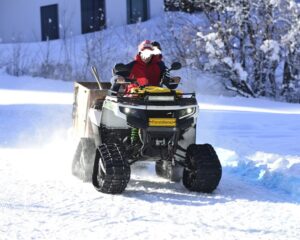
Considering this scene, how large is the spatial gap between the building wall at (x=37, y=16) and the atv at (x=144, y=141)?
20.5 meters

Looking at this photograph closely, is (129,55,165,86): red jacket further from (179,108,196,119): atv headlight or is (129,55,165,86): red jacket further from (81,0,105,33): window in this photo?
(81,0,105,33): window

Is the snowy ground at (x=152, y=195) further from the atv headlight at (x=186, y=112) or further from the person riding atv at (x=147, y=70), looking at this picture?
the person riding atv at (x=147, y=70)

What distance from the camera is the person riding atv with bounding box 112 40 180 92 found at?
24.8ft

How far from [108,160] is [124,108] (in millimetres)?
587

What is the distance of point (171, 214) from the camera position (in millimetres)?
5863

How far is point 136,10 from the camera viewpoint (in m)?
29.0

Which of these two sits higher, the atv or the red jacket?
the red jacket

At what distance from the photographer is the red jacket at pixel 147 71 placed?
768 centimetres

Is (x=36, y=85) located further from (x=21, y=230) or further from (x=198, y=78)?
(x=21, y=230)

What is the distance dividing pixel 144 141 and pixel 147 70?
1.30 m

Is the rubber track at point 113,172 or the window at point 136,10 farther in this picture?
the window at point 136,10

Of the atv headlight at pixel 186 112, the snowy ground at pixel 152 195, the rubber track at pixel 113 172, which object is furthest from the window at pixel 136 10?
the rubber track at pixel 113 172

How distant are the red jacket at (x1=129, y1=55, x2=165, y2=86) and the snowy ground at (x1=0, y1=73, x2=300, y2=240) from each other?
1.21m

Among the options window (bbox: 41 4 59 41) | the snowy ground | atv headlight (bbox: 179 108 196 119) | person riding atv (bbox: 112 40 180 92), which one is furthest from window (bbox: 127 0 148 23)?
atv headlight (bbox: 179 108 196 119)
